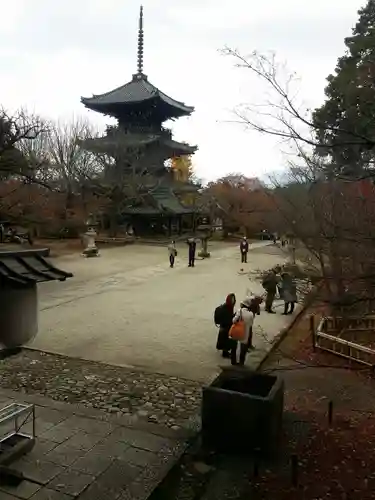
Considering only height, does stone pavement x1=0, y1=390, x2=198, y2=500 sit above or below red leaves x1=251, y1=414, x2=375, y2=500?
above

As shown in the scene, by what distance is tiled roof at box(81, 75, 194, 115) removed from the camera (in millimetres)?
35469

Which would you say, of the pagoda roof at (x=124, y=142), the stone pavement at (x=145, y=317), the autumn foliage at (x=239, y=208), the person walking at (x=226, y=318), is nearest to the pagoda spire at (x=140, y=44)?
the pagoda roof at (x=124, y=142)

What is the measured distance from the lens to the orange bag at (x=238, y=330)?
7602 mm

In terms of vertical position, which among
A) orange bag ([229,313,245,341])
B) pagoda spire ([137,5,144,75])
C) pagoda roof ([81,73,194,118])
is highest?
pagoda spire ([137,5,144,75])

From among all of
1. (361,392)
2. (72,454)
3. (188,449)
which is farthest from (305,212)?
(72,454)

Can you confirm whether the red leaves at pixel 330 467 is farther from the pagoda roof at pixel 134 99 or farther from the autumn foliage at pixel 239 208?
the autumn foliage at pixel 239 208

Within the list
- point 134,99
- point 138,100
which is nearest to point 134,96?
point 134,99

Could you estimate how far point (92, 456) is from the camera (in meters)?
4.81

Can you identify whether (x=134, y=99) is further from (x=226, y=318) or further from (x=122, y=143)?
(x=226, y=318)

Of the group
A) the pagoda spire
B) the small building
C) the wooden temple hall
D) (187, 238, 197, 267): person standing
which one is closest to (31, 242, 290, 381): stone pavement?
(187, 238, 197, 267): person standing

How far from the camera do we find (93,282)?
664 inches

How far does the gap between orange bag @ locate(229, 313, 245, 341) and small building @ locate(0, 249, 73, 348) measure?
445 centimetres

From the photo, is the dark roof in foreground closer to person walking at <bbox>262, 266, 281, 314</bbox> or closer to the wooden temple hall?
person walking at <bbox>262, 266, 281, 314</bbox>

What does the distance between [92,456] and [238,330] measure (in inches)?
139
